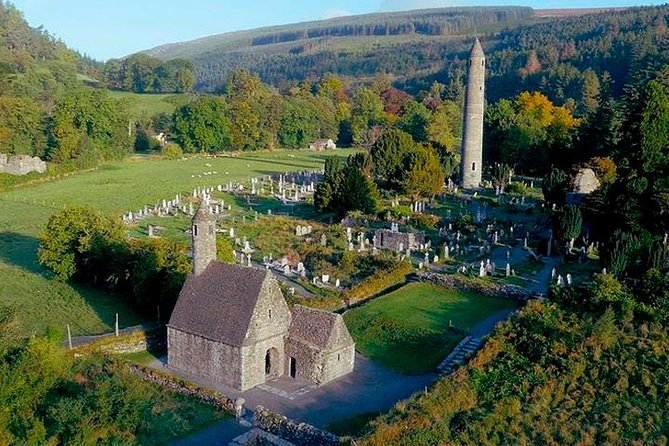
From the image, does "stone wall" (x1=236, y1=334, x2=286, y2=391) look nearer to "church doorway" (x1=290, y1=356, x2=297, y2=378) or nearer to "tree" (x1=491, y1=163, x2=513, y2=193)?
"church doorway" (x1=290, y1=356, x2=297, y2=378)

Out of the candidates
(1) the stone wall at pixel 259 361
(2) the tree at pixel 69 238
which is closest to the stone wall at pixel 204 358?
(1) the stone wall at pixel 259 361

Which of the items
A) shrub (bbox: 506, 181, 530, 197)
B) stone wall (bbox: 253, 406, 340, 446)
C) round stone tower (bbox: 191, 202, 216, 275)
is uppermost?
round stone tower (bbox: 191, 202, 216, 275)

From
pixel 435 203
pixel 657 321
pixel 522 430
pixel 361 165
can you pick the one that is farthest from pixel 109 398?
pixel 361 165

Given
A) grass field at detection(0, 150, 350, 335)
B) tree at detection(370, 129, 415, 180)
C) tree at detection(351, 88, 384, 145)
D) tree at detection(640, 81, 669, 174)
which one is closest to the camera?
grass field at detection(0, 150, 350, 335)

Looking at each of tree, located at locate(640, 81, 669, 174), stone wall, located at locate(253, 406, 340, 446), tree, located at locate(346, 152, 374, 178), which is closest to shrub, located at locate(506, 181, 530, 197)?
tree, located at locate(346, 152, 374, 178)

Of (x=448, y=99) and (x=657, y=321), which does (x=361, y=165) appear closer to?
(x=657, y=321)

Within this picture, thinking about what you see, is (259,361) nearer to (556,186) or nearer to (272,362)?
(272,362)

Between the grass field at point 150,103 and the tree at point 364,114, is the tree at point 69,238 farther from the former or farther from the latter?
the grass field at point 150,103
